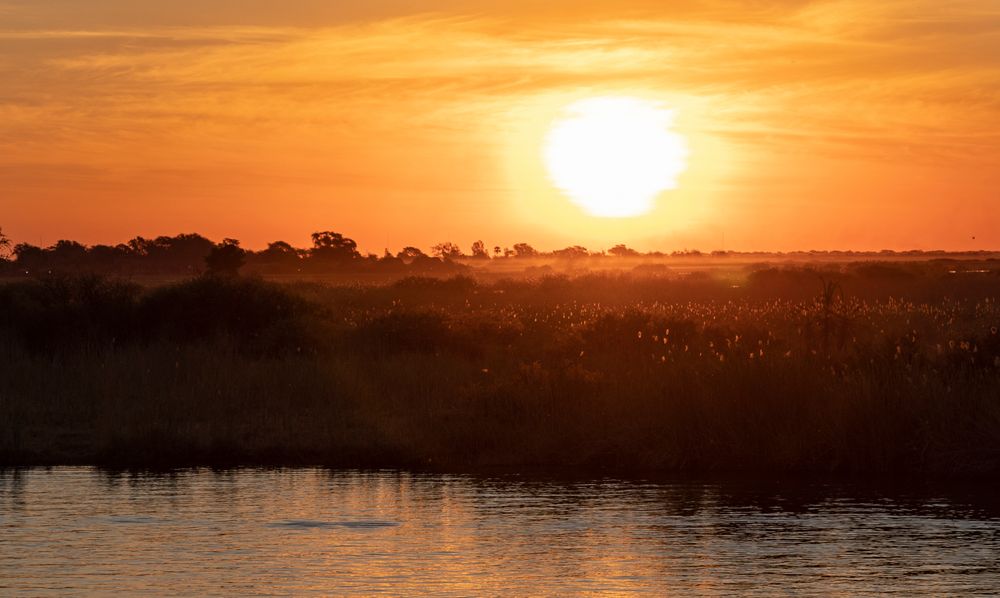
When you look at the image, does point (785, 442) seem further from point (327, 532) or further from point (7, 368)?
point (7, 368)

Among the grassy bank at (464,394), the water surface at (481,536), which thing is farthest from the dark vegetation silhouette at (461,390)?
the water surface at (481,536)

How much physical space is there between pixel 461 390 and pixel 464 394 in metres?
0.35

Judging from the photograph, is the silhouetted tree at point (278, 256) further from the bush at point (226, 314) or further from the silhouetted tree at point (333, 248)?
the bush at point (226, 314)

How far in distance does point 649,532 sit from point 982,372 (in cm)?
888

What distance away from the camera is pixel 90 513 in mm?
17906

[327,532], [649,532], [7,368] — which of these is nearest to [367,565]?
[327,532]

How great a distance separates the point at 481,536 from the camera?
16.5 meters

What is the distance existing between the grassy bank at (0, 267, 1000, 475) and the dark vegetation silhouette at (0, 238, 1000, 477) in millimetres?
45

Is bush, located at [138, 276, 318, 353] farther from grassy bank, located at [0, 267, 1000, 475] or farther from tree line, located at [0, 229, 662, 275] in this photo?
tree line, located at [0, 229, 662, 275]

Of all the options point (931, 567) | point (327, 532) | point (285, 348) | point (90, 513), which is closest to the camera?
point (931, 567)

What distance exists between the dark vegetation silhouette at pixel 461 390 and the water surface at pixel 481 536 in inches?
62.6

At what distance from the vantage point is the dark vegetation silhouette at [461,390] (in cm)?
2172

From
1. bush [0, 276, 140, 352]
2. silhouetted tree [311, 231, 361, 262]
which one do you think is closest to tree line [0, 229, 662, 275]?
silhouetted tree [311, 231, 361, 262]

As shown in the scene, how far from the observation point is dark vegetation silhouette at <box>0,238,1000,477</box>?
21.7 metres
